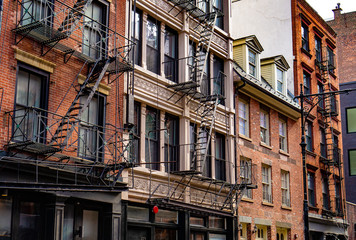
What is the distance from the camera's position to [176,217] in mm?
21203

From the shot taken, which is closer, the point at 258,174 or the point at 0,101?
the point at 0,101

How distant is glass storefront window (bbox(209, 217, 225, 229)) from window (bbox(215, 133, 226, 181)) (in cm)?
183

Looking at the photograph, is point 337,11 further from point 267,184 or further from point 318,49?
point 267,184

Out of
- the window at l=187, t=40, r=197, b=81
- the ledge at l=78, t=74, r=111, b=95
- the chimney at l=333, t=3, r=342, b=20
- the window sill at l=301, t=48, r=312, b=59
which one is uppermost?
the chimney at l=333, t=3, r=342, b=20

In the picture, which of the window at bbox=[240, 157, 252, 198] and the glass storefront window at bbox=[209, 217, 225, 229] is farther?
the window at bbox=[240, 157, 252, 198]

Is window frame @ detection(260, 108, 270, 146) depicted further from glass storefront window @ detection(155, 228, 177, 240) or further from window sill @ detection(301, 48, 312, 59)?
glass storefront window @ detection(155, 228, 177, 240)

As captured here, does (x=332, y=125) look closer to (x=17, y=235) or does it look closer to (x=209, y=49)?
(x=209, y=49)

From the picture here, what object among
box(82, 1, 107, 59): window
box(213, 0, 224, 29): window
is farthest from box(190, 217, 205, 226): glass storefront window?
box(213, 0, 224, 29): window

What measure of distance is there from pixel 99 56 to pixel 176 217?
23.9 ft

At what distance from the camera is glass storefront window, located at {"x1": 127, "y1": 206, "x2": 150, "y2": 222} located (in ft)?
60.5

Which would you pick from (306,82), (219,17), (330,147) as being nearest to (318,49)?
(306,82)

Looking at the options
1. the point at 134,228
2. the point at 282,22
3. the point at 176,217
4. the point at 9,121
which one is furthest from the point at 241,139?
the point at 9,121

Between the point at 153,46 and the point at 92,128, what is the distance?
216 inches

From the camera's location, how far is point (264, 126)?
1163 inches
